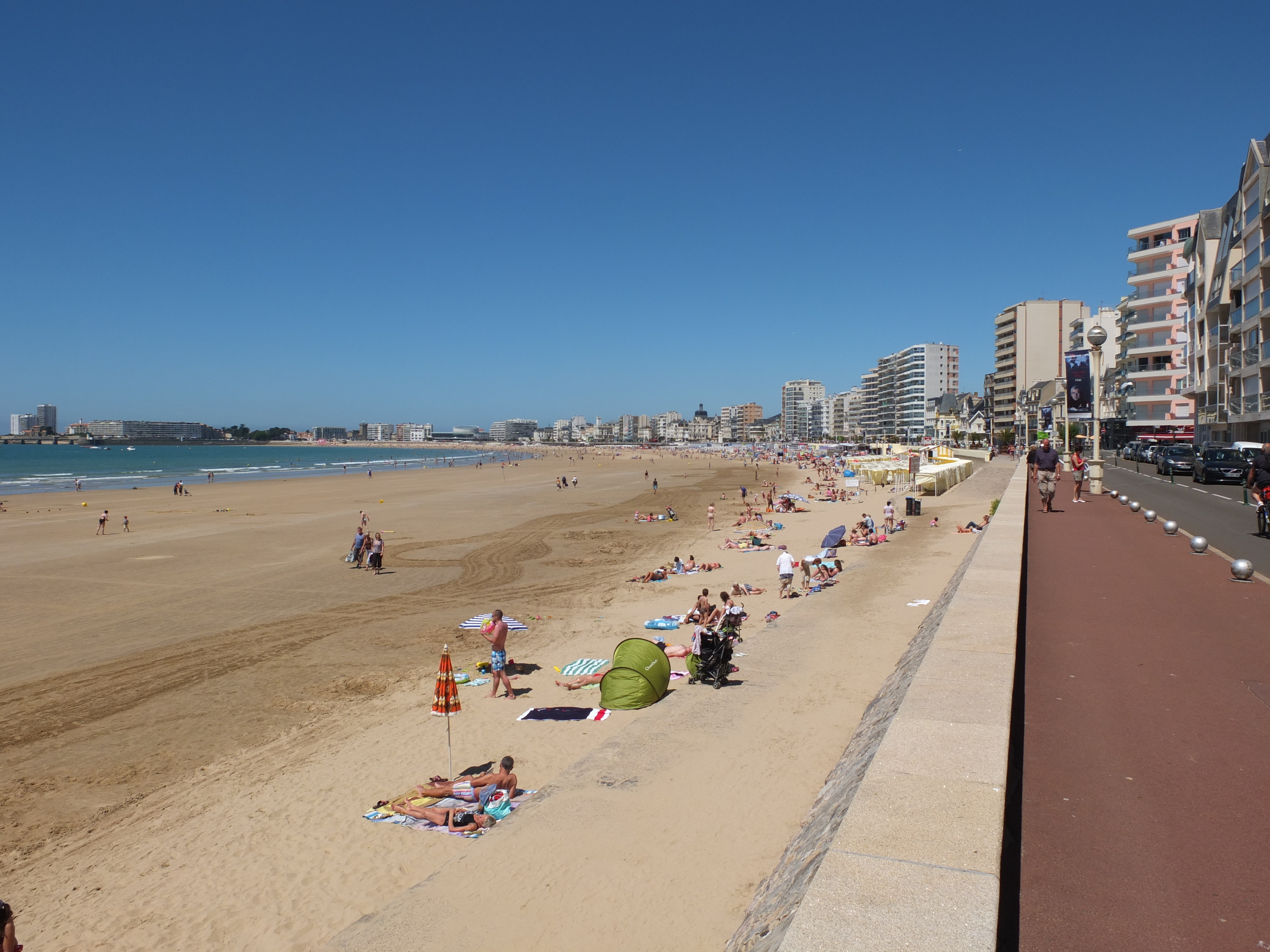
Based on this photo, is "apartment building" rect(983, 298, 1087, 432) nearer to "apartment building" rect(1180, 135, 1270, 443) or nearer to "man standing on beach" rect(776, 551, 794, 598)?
"apartment building" rect(1180, 135, 1270, 443)

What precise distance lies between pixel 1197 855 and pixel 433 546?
2361 cm

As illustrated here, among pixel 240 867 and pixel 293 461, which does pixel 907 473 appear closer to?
pixel 240 867

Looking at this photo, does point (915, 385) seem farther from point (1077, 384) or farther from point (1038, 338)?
point (1077, 384)

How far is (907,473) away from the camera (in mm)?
40219

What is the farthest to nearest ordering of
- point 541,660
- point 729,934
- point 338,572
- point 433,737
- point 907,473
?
point 907,473
point 338,572
point 541,660
point 433,737
point 729,934

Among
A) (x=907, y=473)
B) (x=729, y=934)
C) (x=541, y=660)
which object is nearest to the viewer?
(x=729, y=934)

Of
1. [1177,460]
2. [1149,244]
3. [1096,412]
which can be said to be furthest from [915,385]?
[1096,412]

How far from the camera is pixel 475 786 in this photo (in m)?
7.02

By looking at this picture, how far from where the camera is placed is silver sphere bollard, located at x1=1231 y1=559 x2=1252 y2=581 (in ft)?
29.5

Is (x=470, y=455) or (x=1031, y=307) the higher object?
(x=1031, y=307)

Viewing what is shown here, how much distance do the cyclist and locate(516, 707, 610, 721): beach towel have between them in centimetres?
1229

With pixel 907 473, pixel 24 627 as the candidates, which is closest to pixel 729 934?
pixel 24 627

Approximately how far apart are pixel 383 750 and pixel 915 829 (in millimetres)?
6927

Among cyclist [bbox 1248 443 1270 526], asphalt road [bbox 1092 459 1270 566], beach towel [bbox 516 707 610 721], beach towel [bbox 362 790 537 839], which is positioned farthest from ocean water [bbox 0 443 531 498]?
cyclist [bbox 1248 443 1270 526]
